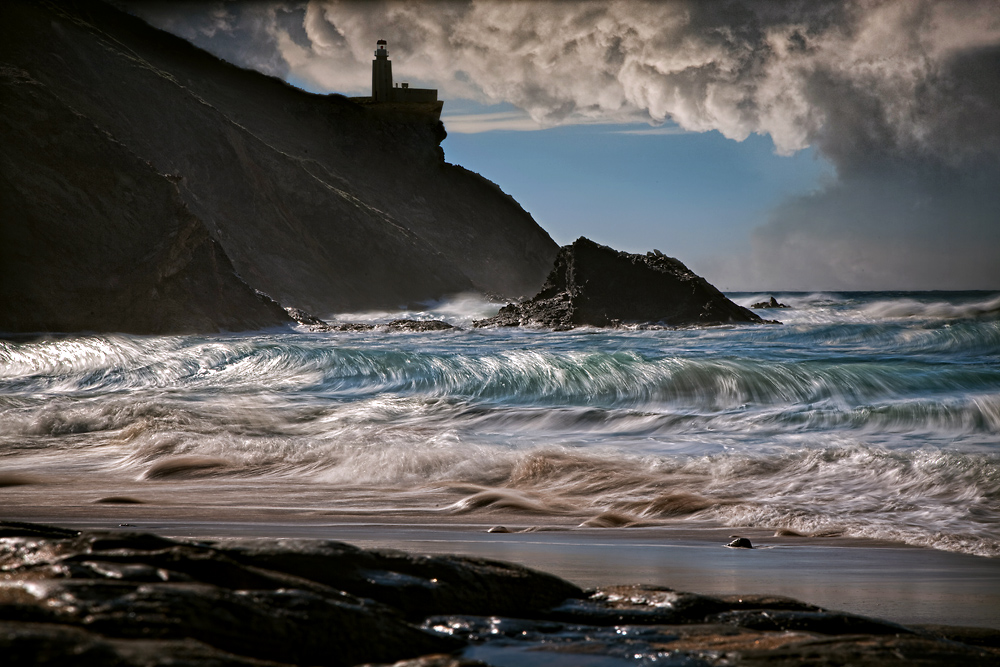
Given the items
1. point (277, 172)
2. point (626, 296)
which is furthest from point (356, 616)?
point (277, 172)

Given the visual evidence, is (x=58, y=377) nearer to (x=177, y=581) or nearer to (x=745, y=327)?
(x=177, y=581)

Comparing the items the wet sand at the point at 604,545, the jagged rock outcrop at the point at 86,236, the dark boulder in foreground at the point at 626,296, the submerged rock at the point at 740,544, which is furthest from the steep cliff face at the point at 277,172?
the submerged rock at the point at 740,544

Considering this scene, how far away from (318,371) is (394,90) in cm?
6042

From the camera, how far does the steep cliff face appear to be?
→ 35.2 m

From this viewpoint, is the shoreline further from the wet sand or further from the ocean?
the ocean

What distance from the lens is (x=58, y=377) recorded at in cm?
1313

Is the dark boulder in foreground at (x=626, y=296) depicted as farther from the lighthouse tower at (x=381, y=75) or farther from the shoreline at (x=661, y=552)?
the lighthouse tower at (x=381, y=75)

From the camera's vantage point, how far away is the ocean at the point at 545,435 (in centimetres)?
521

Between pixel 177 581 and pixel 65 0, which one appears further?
pixel 65 0

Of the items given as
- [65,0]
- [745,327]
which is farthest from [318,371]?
[65,0]

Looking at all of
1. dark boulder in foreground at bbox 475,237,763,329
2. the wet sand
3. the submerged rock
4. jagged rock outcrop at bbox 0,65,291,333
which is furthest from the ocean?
dark boulder in foreground at bbox 475,237,763,329

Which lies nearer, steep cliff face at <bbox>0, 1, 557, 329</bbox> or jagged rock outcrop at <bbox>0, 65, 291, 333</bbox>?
jagged rock outcrop at <bbox>0, 65, 291, 333</bbox>

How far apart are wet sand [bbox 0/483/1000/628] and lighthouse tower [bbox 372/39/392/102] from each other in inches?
2631

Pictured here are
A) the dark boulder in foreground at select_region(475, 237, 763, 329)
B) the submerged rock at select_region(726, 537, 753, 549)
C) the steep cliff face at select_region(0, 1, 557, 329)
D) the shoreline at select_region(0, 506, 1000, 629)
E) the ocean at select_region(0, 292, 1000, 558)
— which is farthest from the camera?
the steep cliff face at select_region(0, 1, 557, 329)
